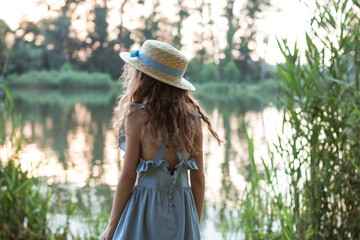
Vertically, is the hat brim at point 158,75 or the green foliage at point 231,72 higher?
the green foliage at point 231,72

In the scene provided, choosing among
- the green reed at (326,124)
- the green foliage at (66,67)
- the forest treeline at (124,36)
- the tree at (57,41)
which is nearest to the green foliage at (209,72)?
the forest treeline at (124,36)

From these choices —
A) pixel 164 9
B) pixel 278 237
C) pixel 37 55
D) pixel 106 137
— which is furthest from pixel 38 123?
pixel 37 55

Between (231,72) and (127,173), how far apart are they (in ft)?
80.2

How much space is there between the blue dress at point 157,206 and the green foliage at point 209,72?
79.9 ft

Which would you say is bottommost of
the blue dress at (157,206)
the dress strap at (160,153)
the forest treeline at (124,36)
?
the blue dress at (157,206)

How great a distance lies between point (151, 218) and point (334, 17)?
1.00m

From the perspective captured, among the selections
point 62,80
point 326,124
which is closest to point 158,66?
point 326,124

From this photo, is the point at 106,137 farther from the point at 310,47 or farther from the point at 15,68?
the point at 15,68

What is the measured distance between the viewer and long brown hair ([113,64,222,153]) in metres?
1.29

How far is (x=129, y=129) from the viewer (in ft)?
4.16

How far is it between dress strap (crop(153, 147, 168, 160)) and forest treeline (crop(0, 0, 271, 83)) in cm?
2324

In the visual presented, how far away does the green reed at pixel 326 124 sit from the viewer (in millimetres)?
1524

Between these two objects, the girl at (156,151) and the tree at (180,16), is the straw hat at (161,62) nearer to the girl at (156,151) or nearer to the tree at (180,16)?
the girl at (156,151)

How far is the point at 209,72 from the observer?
2572 cm
